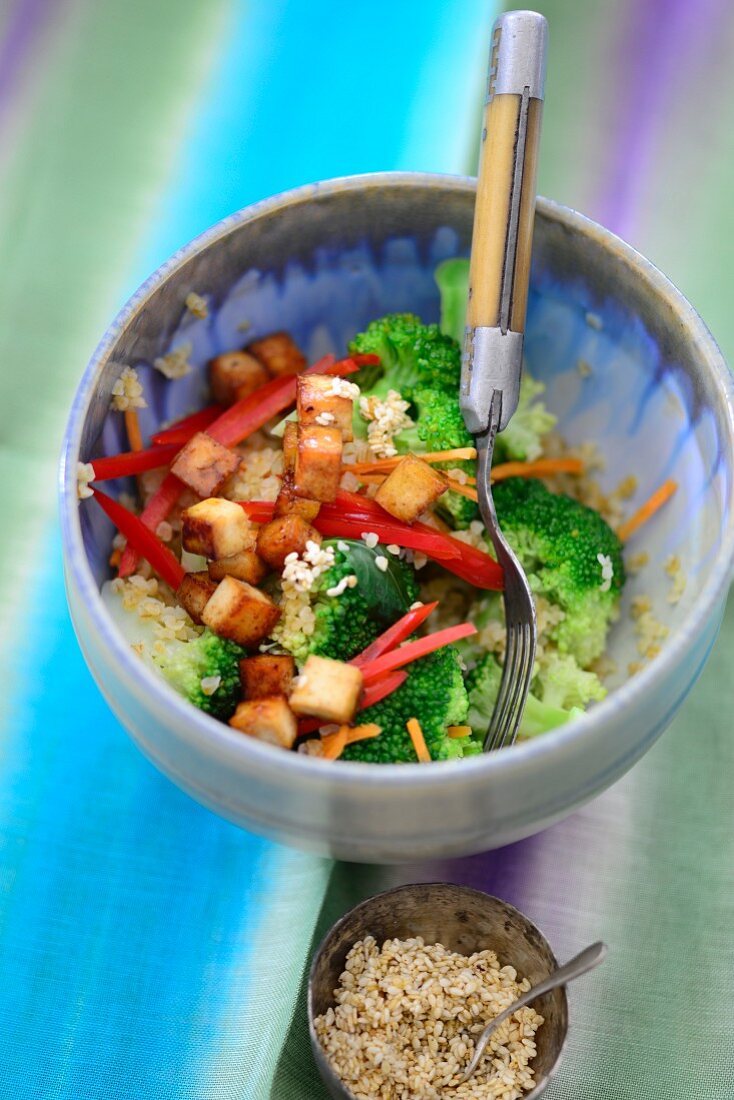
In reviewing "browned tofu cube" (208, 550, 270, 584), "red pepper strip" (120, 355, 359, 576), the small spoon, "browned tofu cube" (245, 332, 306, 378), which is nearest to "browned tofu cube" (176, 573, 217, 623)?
"browned tofu cube" (208, 550, 270, 584)

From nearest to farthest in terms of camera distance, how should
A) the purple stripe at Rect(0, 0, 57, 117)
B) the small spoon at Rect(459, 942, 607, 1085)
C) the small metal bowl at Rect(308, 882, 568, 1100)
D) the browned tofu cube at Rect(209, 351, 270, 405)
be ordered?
the small spoon at Rect(459, 942, 607, 1085) < the small metal bowl at Rect(308, 882, 568, 1100) < the browned tofu cube at Rect(209, 351, 270, 405) < the purple stripe at Rect(0, 0, 57, 117)

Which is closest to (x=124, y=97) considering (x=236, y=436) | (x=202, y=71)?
(x=202, y=71)

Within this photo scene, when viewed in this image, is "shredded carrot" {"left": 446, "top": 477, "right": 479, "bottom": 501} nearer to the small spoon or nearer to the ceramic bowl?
the ceramic bowl

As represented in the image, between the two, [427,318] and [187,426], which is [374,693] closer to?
[187,426]

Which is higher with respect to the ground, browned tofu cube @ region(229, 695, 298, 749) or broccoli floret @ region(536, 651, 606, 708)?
browned tofu cube @ region(229, 695, 298, 749)

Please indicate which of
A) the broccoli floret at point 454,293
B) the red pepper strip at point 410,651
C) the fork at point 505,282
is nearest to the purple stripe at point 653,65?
the broccoli floret at point 454,293
